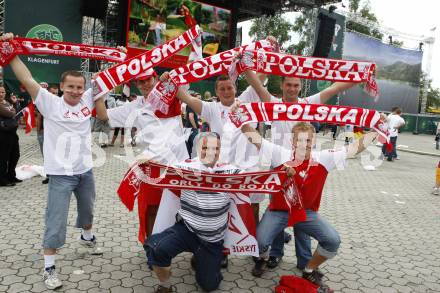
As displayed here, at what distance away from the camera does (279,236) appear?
4.00 meters

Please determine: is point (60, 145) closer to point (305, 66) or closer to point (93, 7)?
point (305, 66)

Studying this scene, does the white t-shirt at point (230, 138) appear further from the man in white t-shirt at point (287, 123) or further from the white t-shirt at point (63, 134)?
the white t-shirt at point (63, 134)

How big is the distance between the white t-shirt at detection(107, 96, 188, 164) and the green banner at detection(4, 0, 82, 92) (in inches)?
552

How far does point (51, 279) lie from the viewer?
3334 millimetres

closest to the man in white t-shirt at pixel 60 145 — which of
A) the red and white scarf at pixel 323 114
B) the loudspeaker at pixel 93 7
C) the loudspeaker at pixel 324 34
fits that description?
the red and white scarf at pixel 323 114

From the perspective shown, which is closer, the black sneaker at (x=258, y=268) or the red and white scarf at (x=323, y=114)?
the red and white scarf at (x=323, y=114)

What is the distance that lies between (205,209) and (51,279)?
1434 millimetres

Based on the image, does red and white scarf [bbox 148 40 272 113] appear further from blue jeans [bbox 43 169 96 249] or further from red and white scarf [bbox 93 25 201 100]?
blue jeans [bbox 43 169 96 249]

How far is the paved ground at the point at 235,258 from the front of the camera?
359cm

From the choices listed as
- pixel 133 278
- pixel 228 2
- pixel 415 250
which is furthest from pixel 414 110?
pixel 133 278

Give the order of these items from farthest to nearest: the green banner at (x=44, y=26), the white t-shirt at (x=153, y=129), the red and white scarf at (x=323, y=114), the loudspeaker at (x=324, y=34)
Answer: the loudspeaker at (x=324, y=34), the green banner at (x=44, y=26), the white t-shirt at (x=153, y=129), the red and white scarf at (x=323, y=114)

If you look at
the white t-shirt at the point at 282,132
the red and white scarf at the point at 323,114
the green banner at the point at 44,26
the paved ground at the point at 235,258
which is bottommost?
the paved ground at the point at 235,258

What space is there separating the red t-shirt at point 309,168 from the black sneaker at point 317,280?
1.95 feet

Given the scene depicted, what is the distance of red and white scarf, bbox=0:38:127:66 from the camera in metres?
3.39
